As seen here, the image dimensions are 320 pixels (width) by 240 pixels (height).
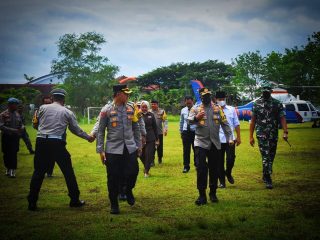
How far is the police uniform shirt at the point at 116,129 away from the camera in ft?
23.8

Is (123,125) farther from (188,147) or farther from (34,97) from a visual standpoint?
(34,97)

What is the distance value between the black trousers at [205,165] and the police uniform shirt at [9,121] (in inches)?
245

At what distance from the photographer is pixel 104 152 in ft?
24.0

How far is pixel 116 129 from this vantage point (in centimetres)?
731

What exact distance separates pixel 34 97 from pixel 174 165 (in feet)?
159

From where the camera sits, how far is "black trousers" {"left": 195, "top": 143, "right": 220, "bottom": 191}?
306 inches

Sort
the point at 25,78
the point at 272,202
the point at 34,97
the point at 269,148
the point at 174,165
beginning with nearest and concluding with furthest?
the point at 272,202 < the point at 269,148 < the point at 174,165 < the point at 34,97 < the point at 25,78

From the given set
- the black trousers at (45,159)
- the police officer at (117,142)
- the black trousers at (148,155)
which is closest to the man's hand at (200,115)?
the police officer at (117,142)

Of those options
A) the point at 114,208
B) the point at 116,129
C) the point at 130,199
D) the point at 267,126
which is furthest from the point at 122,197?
the point at 267,126

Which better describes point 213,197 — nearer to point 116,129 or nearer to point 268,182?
point 268,182

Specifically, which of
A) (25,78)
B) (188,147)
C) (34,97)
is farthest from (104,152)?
(25,78)

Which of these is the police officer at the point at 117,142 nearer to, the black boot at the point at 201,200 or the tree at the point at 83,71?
the black boot at the point at 201,200

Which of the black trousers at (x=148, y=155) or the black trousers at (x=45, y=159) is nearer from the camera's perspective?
the black trousers at (x=45, y=159)

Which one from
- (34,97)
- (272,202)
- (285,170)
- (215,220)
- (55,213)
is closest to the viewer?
(215,220)
